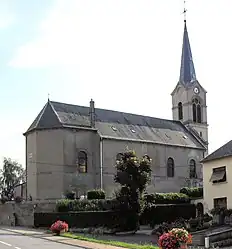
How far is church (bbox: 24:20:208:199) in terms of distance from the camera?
5022 centimetres

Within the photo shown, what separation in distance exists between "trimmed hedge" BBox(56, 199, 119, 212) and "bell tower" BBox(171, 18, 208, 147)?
28131 millimetres

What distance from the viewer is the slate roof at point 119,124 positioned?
5203 centimetres

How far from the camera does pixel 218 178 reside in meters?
37.5

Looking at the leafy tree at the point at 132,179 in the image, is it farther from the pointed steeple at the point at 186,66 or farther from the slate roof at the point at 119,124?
the pointed steeple at the point at 186,66

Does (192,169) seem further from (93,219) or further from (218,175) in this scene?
(93,219)

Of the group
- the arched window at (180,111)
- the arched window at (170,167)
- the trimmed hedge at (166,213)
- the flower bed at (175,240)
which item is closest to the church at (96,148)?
the arched window at (170,167)

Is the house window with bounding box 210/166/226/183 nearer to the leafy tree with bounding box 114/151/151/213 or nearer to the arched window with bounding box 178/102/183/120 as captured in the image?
the leafy tree with bounding box 114/151/151/213

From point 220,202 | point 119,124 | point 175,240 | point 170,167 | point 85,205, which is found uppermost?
point 119,124

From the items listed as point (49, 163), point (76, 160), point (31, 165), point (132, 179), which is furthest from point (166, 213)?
point (31, 165)

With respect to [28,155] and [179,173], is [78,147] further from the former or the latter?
[179,173]

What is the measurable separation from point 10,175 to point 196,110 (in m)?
33.4

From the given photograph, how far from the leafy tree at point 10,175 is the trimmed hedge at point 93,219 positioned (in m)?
40.7

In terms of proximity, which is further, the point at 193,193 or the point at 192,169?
the point at 192,169

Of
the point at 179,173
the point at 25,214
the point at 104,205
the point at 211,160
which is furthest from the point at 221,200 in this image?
the point at 179,173
